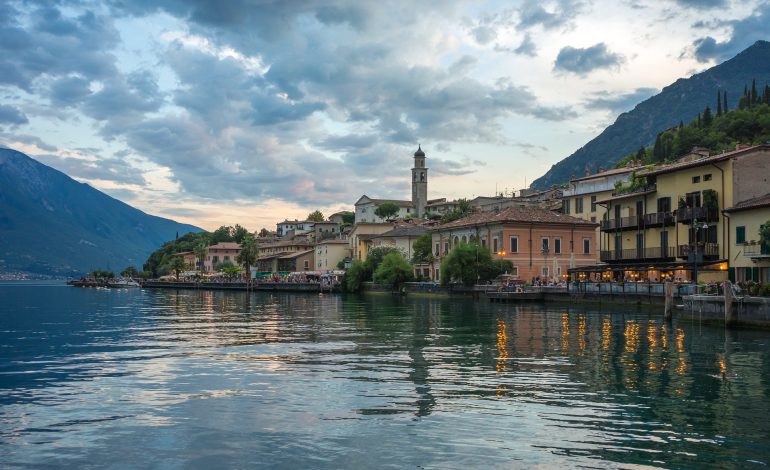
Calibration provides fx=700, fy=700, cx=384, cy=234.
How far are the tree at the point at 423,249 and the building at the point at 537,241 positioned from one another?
48.2 feet

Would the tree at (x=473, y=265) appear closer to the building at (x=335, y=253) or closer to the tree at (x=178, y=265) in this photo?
the building at (x=335, y=253)

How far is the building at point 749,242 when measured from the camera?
4649cm

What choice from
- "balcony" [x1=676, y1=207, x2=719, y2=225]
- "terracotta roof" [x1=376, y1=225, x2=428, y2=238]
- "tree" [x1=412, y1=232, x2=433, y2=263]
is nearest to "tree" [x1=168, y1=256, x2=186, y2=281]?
"terracotta roof" [x1=376, y1=225, x2=428, y2=238]

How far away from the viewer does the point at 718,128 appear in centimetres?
13462

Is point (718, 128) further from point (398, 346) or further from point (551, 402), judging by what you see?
point (551, 402)

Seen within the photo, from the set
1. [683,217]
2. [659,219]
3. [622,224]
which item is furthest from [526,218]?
[683,217]

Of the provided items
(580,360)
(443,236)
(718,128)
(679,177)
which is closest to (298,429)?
(580,360)

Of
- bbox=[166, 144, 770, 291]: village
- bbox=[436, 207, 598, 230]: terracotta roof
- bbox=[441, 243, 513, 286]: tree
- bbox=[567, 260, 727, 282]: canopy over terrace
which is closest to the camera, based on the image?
bbox=[166, 144, 770, 291]: village

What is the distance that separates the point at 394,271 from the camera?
94250mm

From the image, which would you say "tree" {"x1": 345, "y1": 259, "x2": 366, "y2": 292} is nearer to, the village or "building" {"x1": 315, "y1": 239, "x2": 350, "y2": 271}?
the village

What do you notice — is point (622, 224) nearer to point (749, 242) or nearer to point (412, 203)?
point (749, 242)

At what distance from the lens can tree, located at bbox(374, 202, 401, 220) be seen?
163m

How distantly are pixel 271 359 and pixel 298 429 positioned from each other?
11.2 m

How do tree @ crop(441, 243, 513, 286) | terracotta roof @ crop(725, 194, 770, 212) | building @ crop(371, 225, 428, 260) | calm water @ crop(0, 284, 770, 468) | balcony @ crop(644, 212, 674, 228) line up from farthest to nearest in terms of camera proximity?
building @ crop(371, 225, 428, 260) < tree @ crop(441, 243, 513, 286) < balcony @ crop(644, 212, 674, 228) < terracotta roof @ crop(725, 194, 770, 212) < calm water @ crop(0, 284, 770, 468)
